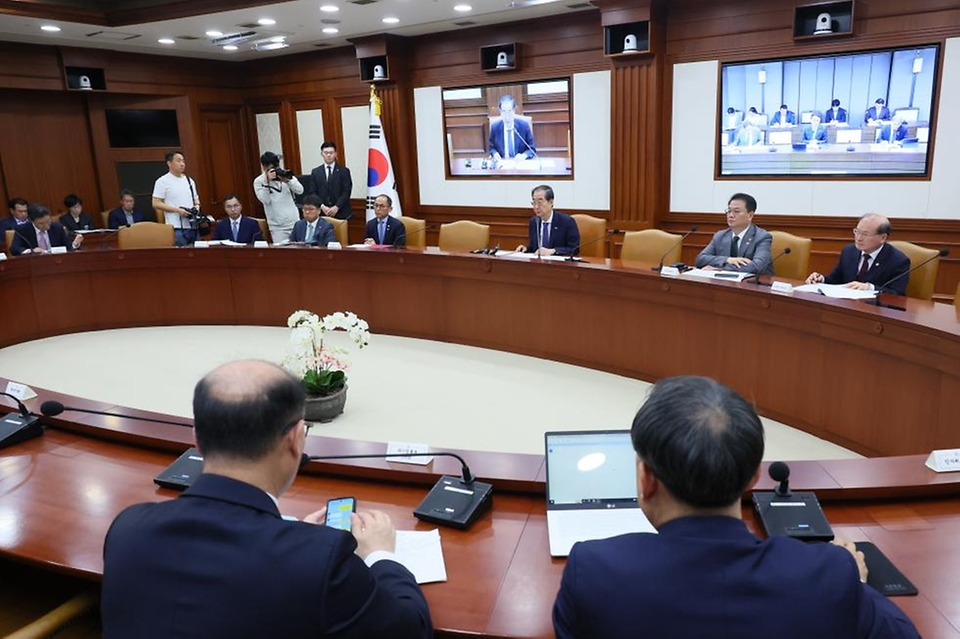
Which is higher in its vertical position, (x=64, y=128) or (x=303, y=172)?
(x=64, y=128)

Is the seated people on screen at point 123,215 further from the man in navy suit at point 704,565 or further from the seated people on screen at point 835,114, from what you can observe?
the man in navy suit at point 704,565

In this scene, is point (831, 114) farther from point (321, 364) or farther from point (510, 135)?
point (321, 364)

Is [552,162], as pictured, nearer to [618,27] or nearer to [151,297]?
[618,27]

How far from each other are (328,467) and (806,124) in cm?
527

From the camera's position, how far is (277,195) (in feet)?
22.3

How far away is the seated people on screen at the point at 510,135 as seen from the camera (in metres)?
7.38

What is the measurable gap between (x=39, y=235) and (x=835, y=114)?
267 inches

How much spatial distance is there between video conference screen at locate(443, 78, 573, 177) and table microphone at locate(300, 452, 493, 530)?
19.0 ft

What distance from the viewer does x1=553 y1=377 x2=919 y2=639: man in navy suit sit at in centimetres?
89

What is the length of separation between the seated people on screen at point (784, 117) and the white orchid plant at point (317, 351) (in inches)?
159

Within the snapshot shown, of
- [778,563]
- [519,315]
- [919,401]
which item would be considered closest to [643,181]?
[519,315]

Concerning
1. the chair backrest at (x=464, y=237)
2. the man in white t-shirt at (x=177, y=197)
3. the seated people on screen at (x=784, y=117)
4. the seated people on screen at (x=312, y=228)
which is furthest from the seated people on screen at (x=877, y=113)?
the man in white t-shirt at (x=177, y=197)

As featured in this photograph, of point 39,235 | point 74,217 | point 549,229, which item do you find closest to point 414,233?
point 549,229

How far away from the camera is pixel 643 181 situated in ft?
21.3
